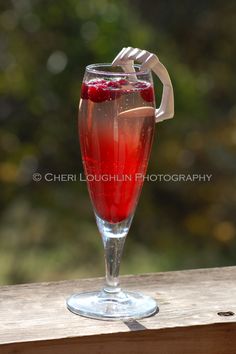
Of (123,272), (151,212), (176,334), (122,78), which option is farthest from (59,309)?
(151,212)

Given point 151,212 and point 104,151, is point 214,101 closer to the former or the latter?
point 151,212

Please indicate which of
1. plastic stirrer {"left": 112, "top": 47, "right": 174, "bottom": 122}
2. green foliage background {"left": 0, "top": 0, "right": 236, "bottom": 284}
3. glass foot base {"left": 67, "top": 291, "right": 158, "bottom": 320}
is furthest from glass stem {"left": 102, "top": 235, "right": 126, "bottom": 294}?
green foliage background {"left": 0, "top": 0, "right": 236, "bottom": 284}

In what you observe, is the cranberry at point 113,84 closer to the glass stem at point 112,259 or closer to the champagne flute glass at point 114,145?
the champagne flute glass at point 114,145

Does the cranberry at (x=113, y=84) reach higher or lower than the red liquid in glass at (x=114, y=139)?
higher

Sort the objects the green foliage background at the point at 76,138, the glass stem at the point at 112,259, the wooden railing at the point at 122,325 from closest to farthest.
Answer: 1. the wooden railing at the point at 122,325
2. the glass stem at the point at 112,259
3. the green foliage background at the point at 76,138

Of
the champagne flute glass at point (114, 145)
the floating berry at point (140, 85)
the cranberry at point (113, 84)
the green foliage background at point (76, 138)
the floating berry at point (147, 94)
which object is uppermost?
the cranberry at point (113, 84)

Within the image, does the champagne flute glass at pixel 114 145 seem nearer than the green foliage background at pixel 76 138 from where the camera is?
Yes

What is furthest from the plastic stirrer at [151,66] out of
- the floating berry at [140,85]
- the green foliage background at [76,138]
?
the green foliage background at [76,138]

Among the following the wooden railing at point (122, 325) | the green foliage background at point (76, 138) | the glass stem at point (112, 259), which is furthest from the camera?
the green foliage background at point (76, 138)

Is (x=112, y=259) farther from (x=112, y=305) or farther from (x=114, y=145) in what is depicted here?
(x=114, y=145)
